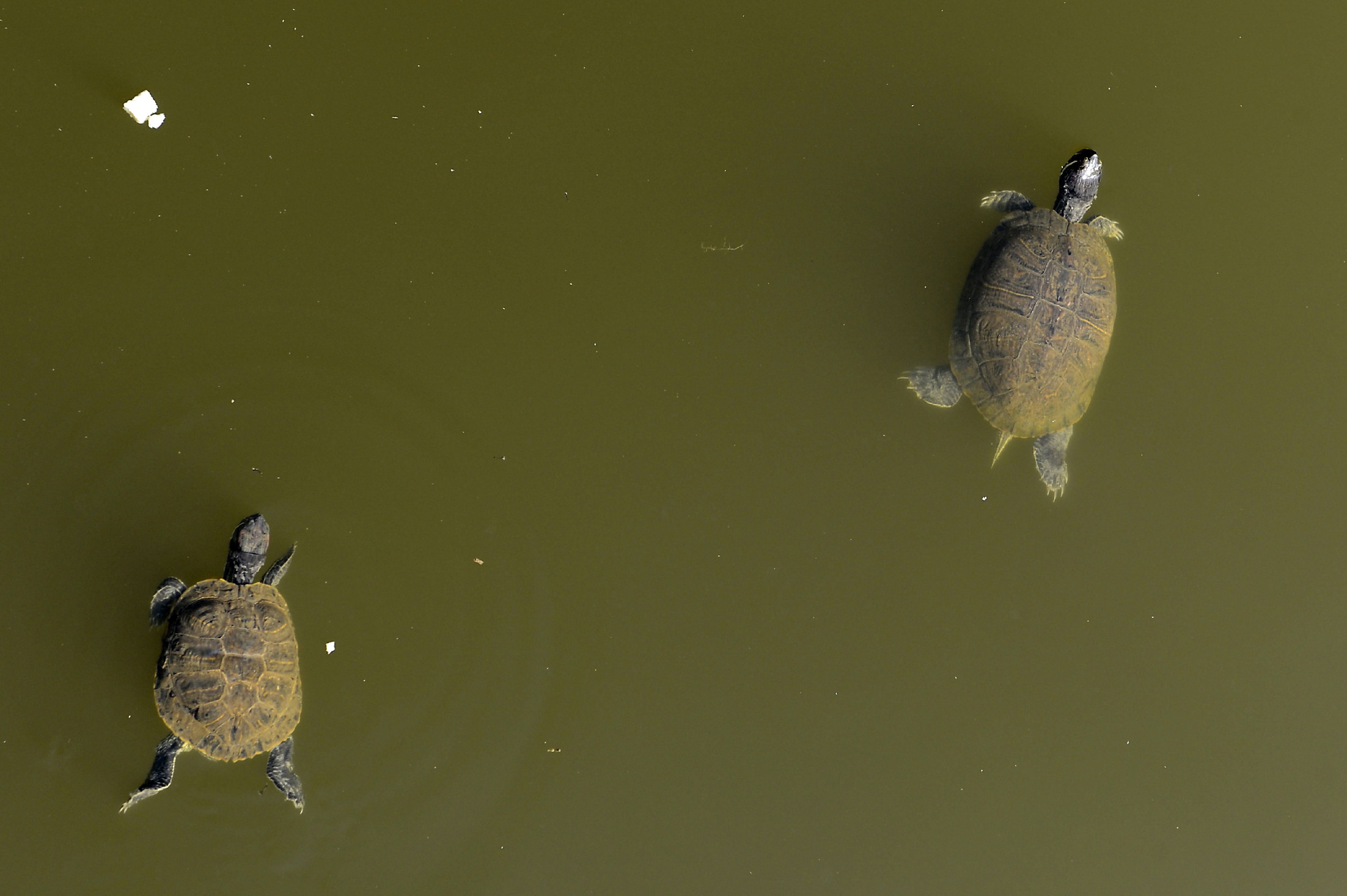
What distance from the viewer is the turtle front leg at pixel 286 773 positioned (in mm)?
2553

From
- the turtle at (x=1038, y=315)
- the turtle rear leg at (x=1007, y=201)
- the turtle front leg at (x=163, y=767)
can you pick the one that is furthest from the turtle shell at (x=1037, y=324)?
the turtle front leg at (x=163, y=767)

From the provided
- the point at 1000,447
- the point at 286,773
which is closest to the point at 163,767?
the point at 286,773

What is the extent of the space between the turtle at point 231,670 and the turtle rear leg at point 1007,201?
2.70 m

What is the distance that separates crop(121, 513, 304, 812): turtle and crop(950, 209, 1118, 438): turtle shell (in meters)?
2.38

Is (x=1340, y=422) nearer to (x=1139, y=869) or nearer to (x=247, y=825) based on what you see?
(x=1139, y=869)

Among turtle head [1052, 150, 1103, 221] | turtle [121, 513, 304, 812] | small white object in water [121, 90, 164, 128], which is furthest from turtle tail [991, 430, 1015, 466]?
small white object in water [121, 90, 164, 128]

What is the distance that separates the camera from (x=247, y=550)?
2.50 metres

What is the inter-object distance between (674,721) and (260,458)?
1652 mm

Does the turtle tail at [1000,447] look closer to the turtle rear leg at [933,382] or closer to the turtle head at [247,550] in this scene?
the turtle rear leg at [933,382]

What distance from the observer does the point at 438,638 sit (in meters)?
2.65

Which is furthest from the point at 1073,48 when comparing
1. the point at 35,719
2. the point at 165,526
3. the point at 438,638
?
the point at 35,719

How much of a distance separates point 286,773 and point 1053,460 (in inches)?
111

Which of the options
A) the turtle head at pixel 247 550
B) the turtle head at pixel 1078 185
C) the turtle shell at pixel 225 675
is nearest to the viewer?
the turtle shell at pixel 225 675

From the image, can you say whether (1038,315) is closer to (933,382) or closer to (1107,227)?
(933,382)
